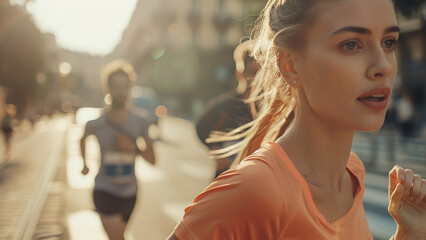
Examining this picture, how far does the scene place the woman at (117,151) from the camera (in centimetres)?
415

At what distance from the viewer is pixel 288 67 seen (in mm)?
1351

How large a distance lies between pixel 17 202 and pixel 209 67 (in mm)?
41720

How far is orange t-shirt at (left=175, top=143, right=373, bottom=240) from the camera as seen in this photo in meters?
1.10

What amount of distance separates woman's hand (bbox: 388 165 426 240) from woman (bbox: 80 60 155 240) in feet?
9.77

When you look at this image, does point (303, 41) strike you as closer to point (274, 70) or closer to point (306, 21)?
point (306, 21)

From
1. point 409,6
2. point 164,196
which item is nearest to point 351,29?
point 164,196

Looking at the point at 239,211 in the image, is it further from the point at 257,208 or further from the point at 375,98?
the point at 375,98

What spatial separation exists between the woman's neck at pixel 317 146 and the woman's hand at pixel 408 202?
0.75 feet

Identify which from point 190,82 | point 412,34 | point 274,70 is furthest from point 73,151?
point 190,82

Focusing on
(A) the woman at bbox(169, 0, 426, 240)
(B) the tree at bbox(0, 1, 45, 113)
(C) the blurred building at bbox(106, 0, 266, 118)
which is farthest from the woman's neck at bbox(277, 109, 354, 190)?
(C) the blurred building at bbox(106, 0, 266, 118)

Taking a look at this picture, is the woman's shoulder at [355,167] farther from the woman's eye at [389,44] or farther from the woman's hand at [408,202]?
the woman's eye at [389,44]

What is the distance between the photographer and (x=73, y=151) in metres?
17.3

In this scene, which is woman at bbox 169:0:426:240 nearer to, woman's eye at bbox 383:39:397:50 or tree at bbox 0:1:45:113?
woman's eye at bbox 383:39:397:50

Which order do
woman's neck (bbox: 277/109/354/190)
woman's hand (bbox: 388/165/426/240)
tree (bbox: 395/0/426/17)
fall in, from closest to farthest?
A: woman's neck (bbox: 277/109/354/190) → woman's hand (bbox: 388/165/426/240) → tree (bbox: 395/0/426/17)
